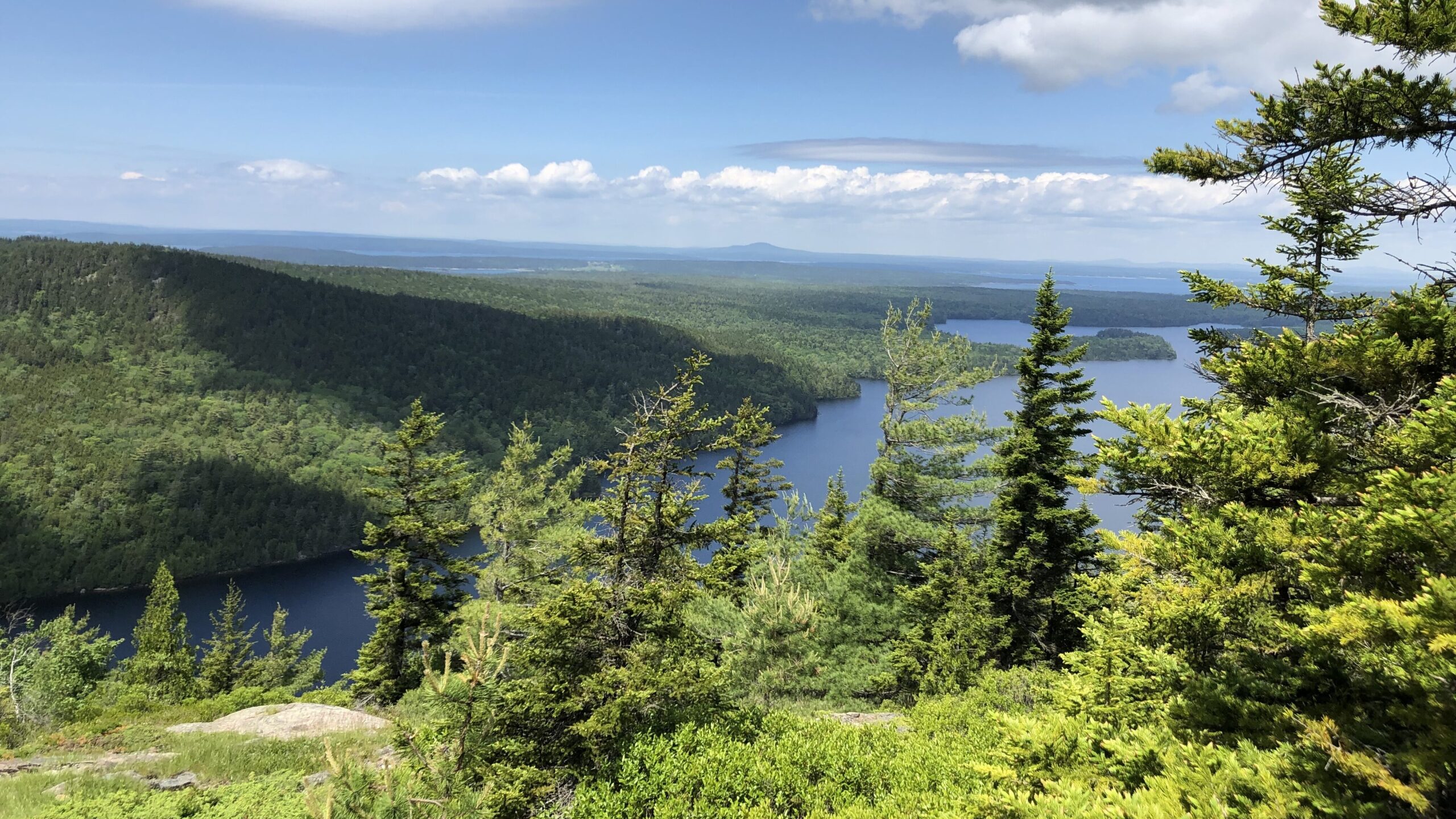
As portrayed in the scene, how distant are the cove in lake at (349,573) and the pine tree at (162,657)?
1703 cm

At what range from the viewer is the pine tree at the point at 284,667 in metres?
43.4

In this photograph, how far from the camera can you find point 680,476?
13.8 meters

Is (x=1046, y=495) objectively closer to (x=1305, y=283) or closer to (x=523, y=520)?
(x=1305, y=283)

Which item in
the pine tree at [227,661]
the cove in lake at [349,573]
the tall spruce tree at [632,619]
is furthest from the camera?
the cove in lake at [349,573]

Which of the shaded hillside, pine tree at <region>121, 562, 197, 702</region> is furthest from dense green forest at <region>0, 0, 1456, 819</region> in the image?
the shaded hillside

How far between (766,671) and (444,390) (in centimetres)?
14668

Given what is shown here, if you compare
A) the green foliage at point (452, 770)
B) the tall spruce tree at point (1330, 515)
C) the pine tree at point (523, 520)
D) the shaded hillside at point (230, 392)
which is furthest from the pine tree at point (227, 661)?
the shaded hillside at point (230, 392)

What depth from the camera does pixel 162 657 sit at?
118 ft

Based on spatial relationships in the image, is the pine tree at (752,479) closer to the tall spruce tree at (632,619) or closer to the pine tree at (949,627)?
the pine tree at (949,627)

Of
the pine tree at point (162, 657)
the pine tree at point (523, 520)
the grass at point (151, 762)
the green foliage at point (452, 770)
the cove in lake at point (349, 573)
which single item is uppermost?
the green foliage at point (452, 770)

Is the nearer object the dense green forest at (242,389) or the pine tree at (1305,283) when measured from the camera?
the pine tree at (1305,283)

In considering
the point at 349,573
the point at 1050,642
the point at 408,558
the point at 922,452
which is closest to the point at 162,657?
the point at 408,558

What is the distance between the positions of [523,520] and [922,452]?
60.8ft

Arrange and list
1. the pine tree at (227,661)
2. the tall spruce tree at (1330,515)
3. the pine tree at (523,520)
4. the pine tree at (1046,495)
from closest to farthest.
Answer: the tall spruce tree at (1330,515) < the pine tree at (1046,495) < the pine tree at (523,520) < the pine tree at (227,661)
